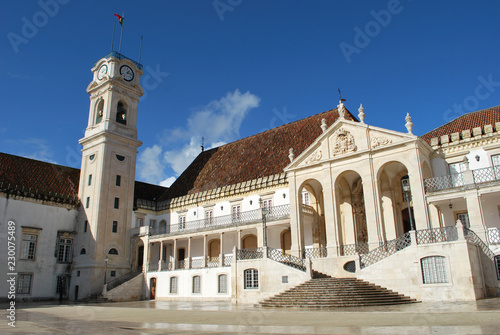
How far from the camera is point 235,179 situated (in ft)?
105

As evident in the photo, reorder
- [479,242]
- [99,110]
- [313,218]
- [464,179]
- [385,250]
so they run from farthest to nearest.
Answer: [99,110] < [313,218] < [464,179] < [385,250] < [479,242]

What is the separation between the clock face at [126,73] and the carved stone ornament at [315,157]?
20.8m

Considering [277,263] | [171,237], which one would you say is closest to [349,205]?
[277,263]

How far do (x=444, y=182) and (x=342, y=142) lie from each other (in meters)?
5.70

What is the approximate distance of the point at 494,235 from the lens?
1903 cm

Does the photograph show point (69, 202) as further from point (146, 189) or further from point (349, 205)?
point (349, 205)

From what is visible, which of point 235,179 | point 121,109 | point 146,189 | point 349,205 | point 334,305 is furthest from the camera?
point 146,189

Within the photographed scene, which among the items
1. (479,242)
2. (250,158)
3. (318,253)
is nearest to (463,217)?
(479,242)

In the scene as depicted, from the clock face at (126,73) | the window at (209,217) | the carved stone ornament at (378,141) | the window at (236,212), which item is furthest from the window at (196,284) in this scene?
the clock face at (126,73)

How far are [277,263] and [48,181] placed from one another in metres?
22.3

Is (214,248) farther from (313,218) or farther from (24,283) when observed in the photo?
(24,283)

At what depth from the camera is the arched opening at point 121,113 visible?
35969mm

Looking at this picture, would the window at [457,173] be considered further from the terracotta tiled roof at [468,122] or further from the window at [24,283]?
the window at [24,283]

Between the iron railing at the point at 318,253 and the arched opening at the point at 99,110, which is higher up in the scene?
the arched opening at the point at 99,110
